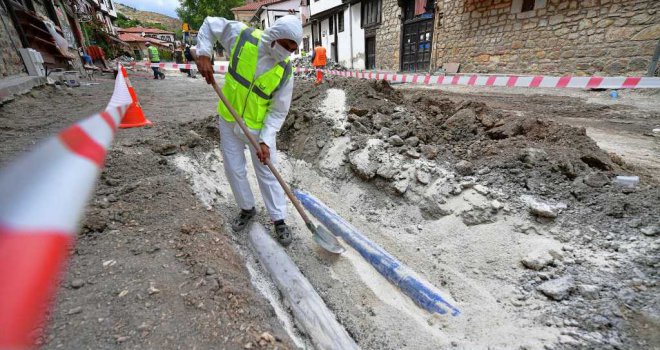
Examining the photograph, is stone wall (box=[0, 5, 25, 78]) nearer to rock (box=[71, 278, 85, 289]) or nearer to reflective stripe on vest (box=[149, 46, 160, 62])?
reflective stripe on vest (box=[149, 46, 160, 62])

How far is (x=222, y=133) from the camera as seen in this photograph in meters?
2.60

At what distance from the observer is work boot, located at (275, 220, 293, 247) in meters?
2.78

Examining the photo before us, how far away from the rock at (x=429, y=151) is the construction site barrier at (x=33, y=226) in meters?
3.13

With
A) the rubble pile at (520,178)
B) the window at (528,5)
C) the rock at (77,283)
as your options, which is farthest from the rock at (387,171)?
the window at (528,5)

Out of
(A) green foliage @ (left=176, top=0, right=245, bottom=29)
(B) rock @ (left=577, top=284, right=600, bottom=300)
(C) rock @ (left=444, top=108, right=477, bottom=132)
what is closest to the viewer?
(B) rock @ (left=577, top=284, right=600, bottom=300)

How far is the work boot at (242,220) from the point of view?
113 inches

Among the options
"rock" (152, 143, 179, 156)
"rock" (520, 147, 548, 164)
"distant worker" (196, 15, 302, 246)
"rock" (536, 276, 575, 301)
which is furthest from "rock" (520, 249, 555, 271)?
"rock" (152, 143, 179, 156)

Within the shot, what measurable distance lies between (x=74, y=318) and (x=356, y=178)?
2882 mm

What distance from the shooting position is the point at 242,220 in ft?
9.52

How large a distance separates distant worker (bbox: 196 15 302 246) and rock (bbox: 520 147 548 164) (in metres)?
2.34

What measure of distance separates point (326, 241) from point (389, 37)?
14.1 metres

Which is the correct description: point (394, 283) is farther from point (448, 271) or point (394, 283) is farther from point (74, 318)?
point (74, 318)

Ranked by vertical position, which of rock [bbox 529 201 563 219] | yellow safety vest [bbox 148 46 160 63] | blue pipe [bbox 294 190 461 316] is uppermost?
yellow safety vest [bbox 148 46 160 63]

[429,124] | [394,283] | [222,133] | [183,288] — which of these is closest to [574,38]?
[429,124]
